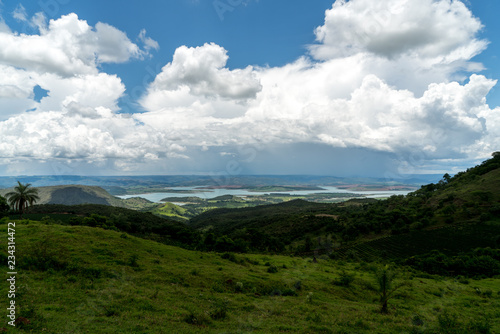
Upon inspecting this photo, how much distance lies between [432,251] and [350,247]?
24047 millimetres

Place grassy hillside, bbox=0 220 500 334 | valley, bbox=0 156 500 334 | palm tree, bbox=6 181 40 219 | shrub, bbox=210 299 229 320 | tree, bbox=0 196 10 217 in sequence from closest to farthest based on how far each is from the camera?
grassy hillside, bbox=0 220 500 334
valley, bbox=0 156 500 334
shrub, bbox=210 299 229 320
palm tree, bbox=6 181 40 219
tree, bbox=0 196 10 217

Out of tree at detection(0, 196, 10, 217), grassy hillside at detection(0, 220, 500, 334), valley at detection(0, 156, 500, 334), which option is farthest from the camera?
tree at detection(0, 196, 10, 217)

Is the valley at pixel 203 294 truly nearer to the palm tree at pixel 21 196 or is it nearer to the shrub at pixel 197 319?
the shrub at pixel 197 319

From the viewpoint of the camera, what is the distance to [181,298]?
21.3m

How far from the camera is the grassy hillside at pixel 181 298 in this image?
16.4 meters

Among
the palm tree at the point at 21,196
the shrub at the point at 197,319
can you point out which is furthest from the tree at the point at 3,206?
the shrub at the point at 197,319

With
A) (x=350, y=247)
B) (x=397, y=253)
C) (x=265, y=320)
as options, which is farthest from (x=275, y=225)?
(x=265, y=320)

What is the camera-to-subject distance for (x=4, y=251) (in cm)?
2333

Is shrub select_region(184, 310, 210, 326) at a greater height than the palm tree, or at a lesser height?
lesser

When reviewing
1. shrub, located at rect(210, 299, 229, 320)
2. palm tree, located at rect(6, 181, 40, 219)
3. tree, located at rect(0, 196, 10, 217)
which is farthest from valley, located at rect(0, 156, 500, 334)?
tree, located at rect(0, 196, 10, 217)

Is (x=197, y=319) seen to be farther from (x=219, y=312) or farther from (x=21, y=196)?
(x=21, y=196)

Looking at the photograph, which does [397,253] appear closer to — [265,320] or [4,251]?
[265,320]

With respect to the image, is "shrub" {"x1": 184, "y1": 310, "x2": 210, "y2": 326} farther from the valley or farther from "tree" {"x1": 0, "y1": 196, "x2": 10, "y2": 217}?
"tree" {"x1": 0, "y1": 196, "x2": 10, "y2": 217}

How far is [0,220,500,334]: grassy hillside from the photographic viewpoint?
16.4 meters
